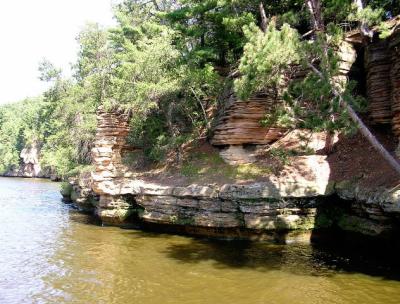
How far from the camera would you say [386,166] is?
53.0 feet

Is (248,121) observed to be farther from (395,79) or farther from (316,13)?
(395,79)

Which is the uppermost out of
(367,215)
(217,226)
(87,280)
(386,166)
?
(386,166)

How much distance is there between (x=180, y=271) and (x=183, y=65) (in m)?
12.5

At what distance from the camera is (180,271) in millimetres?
13211

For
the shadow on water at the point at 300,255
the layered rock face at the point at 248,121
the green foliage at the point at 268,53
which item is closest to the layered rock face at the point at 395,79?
the shadow on water at the point at 300,255

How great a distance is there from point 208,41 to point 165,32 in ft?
9.25

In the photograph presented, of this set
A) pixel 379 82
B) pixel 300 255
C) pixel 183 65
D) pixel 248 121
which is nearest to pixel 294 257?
pixel 300 255

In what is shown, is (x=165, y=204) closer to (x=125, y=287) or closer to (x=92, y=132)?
(x=125, y=287)

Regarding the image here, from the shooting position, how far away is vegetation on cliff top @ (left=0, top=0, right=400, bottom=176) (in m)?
14.2

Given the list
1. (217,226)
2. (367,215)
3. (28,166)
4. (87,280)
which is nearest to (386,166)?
(367,215)

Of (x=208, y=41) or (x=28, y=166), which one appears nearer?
(x=208, y=41)

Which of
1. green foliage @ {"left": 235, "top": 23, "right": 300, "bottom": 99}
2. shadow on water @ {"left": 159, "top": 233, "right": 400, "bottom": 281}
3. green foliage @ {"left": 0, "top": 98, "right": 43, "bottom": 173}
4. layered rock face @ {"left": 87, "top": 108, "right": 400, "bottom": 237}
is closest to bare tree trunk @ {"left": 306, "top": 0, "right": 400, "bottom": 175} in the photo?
green foliage @ {"left": 235, "top": 23, "right": 300, "bottom": 99}

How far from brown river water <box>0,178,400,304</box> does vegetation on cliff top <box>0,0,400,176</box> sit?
5053 mm

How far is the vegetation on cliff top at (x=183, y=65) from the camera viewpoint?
561 inches
